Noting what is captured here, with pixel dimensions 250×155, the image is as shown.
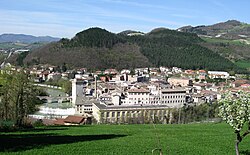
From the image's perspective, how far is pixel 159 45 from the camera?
490ft

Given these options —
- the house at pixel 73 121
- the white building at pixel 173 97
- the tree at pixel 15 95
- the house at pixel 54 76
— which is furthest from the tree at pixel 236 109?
the house at pixel 54 76

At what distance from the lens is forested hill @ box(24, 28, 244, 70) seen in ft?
401

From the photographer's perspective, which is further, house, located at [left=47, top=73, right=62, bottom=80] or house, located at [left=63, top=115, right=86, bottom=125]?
house, located at [left=47, top=73, right=62, bottom=80]

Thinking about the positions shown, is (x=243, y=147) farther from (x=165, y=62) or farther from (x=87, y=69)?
(x=165, y=62)

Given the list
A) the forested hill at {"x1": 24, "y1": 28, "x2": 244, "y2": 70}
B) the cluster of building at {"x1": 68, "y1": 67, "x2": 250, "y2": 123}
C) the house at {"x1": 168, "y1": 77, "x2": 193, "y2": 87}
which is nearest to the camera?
the cluster of building at {"x1": 68, "y1": 67, "x2": 250, "y2": 123}

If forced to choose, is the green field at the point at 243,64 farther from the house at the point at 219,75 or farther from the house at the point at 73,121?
the house at the point at 73,121

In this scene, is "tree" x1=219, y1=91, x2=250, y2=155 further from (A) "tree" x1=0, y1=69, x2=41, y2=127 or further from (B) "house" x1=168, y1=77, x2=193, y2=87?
(B) "house" x1=168, y1=77, x2=193, y2=87

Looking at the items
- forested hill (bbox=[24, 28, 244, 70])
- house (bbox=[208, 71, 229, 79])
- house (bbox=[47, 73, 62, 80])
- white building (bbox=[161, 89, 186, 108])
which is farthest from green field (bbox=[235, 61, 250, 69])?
white building (bbox=[161, 89, 186, 108])

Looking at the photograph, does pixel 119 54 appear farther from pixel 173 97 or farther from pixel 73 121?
pixel 73 121

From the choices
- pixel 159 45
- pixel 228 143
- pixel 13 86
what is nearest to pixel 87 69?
pixel 159 45

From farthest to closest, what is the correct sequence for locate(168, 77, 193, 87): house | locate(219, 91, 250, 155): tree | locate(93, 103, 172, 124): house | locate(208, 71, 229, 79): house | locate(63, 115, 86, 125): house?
locate(208, 71, 229, 79): house
locate(168, 77, 193, 87): house
locate(93, 103, 172, 124): house
locate(63, 115, 86, 125): house
locate(219, 91, 250, 155): tree

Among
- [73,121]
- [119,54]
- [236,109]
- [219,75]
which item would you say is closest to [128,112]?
[73,121]

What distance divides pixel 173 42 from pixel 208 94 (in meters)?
94.4

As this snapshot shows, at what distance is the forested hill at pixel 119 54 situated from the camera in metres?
122
